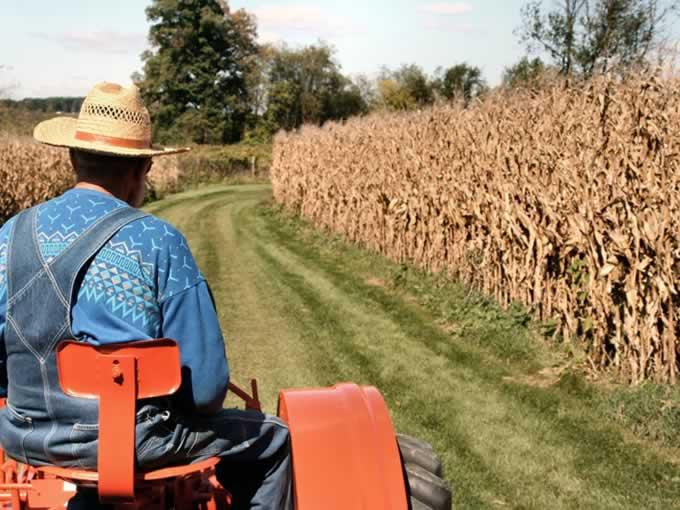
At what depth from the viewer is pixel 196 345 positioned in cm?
238

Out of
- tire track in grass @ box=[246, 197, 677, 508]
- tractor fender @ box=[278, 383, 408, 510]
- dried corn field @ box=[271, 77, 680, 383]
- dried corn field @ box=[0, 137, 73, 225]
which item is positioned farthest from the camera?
dried corn field @ box=[0, 137, 73, 225]

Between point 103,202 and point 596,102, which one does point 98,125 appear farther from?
point 596,102

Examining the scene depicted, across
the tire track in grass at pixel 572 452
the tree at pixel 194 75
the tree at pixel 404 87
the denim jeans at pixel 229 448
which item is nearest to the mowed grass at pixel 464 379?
the tire track in grass at pixel 572 452

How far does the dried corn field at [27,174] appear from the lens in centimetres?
1748

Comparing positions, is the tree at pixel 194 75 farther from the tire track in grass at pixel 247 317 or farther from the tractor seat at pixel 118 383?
the tractor seat at pixel 118 383

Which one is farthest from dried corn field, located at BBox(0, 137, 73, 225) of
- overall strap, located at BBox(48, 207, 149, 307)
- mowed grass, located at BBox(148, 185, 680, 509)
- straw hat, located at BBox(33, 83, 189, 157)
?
overall strap, located at BBox(48, 207, 149, 307)

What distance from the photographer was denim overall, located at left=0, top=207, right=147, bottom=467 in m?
2.29

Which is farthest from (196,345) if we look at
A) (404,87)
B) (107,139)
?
(404,87)

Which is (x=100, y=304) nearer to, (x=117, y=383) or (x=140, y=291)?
(x=140, y=291)

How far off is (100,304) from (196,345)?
0.30 m

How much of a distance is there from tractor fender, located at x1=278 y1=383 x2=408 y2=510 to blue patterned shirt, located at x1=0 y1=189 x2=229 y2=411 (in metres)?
0.47

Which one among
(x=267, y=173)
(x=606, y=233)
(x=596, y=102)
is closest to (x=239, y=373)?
(x=606, y=233)

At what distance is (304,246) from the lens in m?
15.4

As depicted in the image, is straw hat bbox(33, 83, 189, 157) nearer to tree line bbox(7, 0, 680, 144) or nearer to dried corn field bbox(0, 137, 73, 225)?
dried corn field bbox(0, 137, 73, 225)
